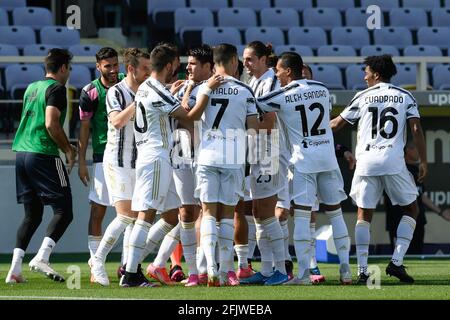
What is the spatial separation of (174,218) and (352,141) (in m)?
5.66

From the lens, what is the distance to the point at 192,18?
64.4ft

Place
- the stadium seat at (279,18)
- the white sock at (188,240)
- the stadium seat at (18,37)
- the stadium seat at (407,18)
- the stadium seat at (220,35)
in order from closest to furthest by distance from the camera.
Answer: the white sock at (188,240) < the stadium seat at (18,37) < the stadium seat at (220,35) < the stadium seat at (279,18) < the stadium seat at (407,18)

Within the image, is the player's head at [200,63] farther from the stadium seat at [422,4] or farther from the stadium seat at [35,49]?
the stadium seat at [422,4]

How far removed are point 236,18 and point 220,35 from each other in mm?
1196

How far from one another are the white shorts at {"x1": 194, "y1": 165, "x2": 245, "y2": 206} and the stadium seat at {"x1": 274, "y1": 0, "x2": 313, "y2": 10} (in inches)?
441

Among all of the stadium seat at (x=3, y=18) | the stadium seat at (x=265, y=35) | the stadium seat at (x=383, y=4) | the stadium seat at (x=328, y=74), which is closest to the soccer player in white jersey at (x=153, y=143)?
the stadium seat at (x=328, y=74)

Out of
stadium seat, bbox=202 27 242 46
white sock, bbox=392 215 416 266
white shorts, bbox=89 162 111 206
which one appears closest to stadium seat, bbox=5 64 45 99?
stadium seat, bbox=202 27 242 46

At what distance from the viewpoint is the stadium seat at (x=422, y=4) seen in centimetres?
2175

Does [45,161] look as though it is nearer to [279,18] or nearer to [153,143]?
[153,143]

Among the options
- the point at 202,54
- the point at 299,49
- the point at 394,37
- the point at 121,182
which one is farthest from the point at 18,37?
the point at 202,54

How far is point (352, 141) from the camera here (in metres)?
15.8

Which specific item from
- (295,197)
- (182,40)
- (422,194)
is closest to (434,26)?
(182,40)

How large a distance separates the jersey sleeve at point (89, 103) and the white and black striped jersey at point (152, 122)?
3.60ft

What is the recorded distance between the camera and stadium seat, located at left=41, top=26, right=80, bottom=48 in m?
18.6
